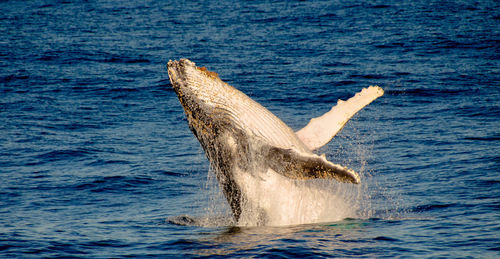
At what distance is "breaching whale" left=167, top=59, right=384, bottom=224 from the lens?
41.8 feet

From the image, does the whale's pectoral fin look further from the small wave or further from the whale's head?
the small wave

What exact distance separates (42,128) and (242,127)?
14879mm

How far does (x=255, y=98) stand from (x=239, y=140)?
14.7 m

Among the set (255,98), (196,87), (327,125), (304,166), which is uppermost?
(255,98)

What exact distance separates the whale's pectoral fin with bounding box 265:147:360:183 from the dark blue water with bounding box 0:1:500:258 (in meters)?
1.24

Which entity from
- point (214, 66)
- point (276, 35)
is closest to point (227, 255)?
point (214, 66)

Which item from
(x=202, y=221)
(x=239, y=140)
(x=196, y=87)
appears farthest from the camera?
(x=202, y=221)

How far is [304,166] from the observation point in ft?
41.0

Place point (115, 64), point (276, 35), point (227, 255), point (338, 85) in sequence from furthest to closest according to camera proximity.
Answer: point (276, 35) < point (115, 64) < point (338, 85) < point (227, 255)

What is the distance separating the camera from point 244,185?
13703 mm

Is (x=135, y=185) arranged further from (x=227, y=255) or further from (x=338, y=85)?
(x=338, y=85)

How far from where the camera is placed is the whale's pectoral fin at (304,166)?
12.0m

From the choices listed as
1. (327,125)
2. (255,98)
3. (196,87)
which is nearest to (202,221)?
(327,125)

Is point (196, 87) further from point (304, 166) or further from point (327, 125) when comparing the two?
point (327, 125)
